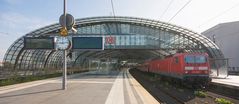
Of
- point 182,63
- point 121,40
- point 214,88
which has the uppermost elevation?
point 121,40

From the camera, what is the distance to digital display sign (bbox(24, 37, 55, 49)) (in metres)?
39.5

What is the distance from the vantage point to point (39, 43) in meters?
39.8

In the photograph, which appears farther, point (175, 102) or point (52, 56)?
point (52, 56)

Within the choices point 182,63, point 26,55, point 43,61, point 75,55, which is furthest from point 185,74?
point 75,55

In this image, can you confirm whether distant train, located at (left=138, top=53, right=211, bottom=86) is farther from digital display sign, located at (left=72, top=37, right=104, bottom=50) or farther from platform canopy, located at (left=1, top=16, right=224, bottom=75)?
platform canopy, located at (left=1, top=16, right=224, bottom=75)

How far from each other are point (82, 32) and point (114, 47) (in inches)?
281

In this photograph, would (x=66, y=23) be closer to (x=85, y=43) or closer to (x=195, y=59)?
(x=195, y=59)

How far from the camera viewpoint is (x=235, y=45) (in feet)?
287

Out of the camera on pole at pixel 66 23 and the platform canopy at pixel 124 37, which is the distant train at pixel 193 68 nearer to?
the camera on pole at pixel 66 23

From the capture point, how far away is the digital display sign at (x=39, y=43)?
1554 inches

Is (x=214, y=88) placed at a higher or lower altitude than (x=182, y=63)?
lower

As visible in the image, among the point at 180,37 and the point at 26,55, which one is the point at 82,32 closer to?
the point at 26,55

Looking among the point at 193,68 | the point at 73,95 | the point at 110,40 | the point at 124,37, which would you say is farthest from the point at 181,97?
the point at 124,37

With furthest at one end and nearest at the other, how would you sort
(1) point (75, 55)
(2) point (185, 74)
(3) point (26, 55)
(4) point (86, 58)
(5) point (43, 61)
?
(4) point (86, 58) → (1) point (75, 55) → (5) point (43, 61) → (3) point (26, 55) → (2) point (185, 74)
